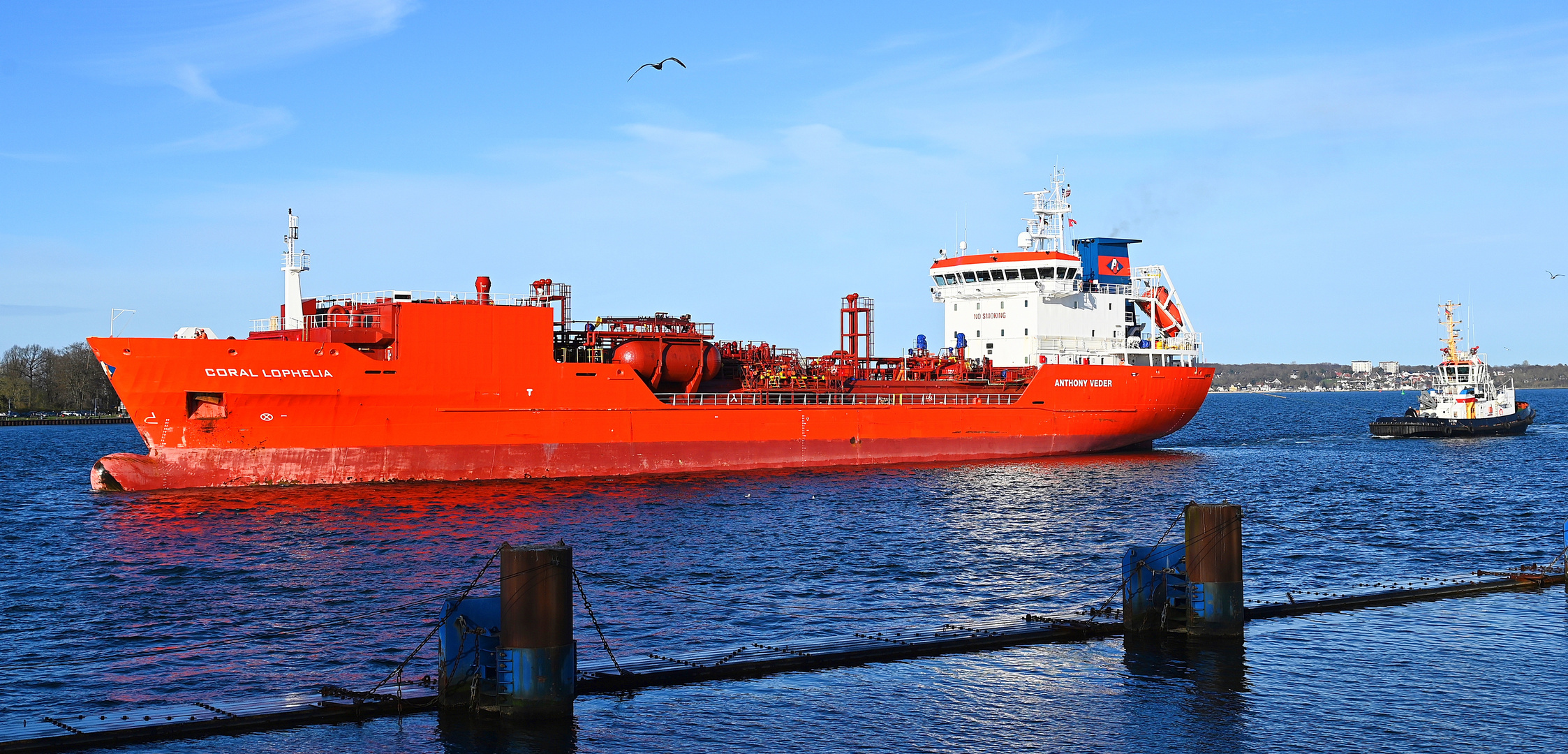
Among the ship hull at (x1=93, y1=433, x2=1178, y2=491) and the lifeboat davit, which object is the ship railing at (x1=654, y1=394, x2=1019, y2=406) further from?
the lifeboat davit

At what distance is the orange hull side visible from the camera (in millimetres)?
28469

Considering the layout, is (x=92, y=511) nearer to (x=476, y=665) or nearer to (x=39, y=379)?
(x=476, y=665)

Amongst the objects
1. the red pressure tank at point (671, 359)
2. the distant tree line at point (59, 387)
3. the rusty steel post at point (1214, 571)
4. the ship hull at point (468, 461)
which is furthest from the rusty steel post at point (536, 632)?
the distant tree line at point (59, 387)

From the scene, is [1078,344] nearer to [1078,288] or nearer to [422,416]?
[1078,288]

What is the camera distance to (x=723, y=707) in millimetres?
11492

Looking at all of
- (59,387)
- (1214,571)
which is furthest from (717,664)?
(59,387)

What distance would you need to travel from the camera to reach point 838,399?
128ft

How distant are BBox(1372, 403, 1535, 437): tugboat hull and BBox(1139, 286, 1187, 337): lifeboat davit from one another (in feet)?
62.8

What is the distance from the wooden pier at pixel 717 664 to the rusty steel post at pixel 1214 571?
1.02 metres

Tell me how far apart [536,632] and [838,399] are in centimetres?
2878

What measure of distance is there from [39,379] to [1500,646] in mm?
125259

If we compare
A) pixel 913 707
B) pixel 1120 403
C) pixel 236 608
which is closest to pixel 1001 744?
pixel 913 707

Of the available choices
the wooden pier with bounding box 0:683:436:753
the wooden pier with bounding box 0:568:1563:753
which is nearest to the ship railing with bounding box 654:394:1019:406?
the wooden pier with bounding box 0:568:1563:753

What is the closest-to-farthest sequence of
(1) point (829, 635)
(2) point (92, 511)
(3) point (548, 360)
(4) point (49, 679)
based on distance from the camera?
1. (4) point (49, 679)
2. (1) point (829, 635)
3. (2) point (92, 511)
4. (3) point (548, 360)
